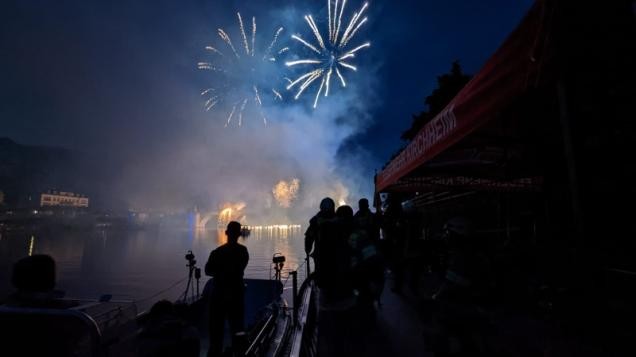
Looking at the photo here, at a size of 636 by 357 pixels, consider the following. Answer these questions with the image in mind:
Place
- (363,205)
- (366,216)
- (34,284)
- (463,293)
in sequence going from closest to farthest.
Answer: (34,284) < (463,293) < (366,216) < (363,205)

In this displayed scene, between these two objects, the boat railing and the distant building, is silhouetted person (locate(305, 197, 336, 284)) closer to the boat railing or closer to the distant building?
the boat railing

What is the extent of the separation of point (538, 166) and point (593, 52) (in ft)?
15.5

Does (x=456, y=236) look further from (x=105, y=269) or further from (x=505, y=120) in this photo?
(x=105, y=269)

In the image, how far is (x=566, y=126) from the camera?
7.26 ft

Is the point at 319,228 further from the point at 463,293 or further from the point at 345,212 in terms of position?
the point at 463,293

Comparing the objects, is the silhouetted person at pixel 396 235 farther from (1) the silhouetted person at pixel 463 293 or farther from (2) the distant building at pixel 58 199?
(2) the distant building at pixel 58 199

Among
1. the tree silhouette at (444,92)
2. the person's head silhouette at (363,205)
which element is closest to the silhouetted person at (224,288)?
the person's head silhouette at (363,205)

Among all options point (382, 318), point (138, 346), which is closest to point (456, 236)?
point (138, 346)

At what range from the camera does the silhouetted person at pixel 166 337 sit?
8.92 feet

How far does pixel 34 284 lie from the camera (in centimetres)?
249

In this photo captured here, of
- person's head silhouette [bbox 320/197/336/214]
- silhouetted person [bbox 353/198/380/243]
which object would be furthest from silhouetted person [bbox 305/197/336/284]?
silhouetted person [bbox 353/198/380/243]

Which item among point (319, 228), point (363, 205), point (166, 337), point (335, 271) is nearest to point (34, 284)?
point (166, 337)

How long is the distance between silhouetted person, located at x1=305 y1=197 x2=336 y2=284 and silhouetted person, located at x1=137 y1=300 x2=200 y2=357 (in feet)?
6.06

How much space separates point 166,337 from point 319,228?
2.24 metres
